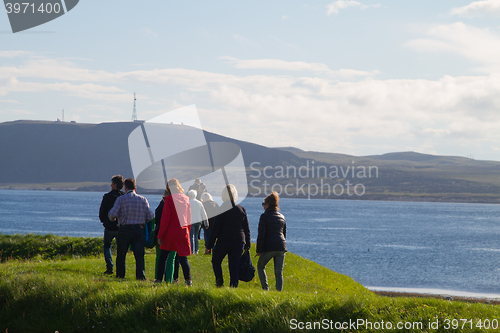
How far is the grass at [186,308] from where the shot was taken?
22.2 ft

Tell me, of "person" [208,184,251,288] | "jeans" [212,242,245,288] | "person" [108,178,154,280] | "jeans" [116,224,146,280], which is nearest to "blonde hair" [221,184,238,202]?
"person" [208,184,251,288]

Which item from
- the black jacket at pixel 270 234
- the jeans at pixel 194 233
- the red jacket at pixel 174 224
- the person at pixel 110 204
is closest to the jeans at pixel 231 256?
the black jacket at pixel 270 234

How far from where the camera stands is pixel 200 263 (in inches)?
603

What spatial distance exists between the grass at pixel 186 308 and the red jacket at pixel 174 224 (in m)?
0.97

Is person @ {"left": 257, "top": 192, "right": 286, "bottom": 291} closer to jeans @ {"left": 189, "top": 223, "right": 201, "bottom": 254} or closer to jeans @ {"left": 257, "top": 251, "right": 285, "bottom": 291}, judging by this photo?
jeans @ {"left": 257, "top": 251, "right": 285, "bottom": 291}

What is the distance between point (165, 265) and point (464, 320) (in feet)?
20.5

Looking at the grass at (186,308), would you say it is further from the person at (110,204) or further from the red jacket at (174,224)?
the person at (110,204)

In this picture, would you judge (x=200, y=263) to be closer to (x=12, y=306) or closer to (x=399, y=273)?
(x=12, y=306)

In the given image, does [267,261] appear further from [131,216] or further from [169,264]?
[131,216]

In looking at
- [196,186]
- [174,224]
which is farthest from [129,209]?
[196,186]

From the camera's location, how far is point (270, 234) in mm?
9984

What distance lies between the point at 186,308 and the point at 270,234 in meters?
2.93

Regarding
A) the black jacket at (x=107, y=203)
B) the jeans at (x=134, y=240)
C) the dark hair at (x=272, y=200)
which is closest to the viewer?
the dark hair at (x=272, y=200)

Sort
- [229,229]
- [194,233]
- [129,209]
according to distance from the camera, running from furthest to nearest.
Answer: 1. [194,233]
2. [129,209]
3. [229,229]
